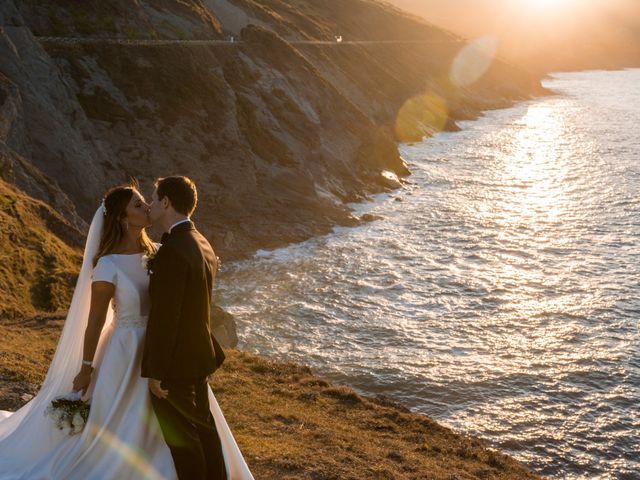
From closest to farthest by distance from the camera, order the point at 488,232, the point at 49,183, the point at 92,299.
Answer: the point at 92,299, the point at 49,183, the point at 488,232

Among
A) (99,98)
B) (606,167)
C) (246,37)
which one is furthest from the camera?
(606,167)

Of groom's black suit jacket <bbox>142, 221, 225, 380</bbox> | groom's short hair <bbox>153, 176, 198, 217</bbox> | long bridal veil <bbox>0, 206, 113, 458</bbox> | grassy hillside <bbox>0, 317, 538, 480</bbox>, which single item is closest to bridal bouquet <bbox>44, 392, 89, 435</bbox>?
long bridal veil <bbox>0, 206, 113, 458</bbox>

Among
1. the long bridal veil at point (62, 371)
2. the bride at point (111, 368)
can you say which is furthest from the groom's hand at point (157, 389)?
the long bridal veil at point (62, 371)

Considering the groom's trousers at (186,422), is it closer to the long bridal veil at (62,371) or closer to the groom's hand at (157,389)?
the groom's hand at (157,389)

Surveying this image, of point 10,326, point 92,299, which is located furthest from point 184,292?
point 10,326

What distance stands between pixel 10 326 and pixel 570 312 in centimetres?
1929

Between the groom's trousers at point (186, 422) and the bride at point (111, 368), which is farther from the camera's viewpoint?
the bride at point (111, 368)

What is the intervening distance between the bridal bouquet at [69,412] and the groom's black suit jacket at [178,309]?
3.61ft

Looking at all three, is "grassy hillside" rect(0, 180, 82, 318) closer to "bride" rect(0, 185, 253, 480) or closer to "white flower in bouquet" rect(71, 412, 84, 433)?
"bride" rect(0, 185, 253, 480)

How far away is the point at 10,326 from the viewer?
1565cm

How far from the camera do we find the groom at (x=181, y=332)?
21.2ft

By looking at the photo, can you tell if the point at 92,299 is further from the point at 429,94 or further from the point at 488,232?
the point at 429,94

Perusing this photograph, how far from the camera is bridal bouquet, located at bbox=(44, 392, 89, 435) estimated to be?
7.16 metres

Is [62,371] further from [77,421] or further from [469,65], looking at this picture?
[469,65]
